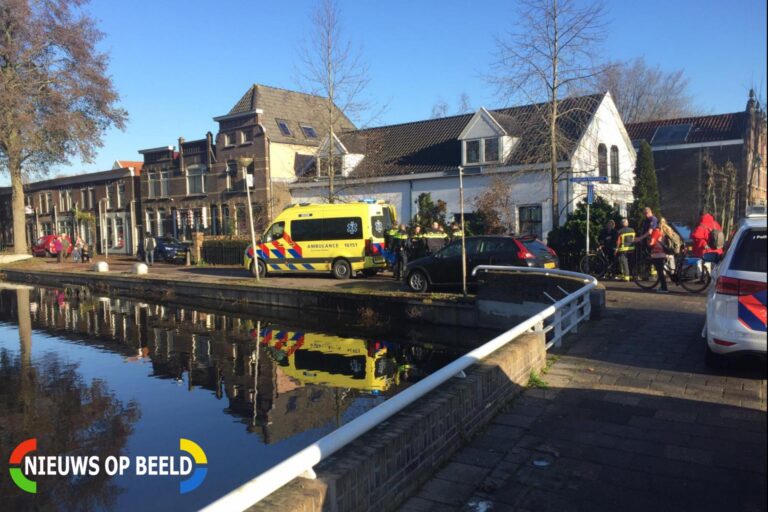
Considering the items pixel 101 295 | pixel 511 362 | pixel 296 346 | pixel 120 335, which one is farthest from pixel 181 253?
pixel 511 362

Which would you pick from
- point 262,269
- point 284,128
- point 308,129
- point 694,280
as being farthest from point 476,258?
point 308,129

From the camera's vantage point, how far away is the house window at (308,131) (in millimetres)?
35812

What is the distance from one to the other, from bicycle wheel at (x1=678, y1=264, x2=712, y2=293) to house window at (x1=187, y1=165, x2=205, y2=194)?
29.4 meters

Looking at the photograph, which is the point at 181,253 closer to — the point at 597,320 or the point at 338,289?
the point at 338,289

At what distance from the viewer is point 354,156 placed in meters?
29.6

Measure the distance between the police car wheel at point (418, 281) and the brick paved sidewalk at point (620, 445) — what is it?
7.27 metres

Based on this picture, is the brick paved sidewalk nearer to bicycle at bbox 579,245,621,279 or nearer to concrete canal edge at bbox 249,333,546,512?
concrete canal edge at bbox 249,333,546,512

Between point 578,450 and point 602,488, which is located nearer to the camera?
point 602,488

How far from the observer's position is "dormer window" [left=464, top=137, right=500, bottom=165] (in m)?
25.4

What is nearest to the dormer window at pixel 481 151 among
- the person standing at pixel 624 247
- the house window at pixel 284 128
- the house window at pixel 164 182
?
the person standing at pixel 624 247

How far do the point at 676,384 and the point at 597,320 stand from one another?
3744 millimetres

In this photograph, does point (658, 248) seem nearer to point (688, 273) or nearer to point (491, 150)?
point (688, 273)

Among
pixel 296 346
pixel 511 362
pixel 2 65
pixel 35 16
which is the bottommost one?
pixel 296 346

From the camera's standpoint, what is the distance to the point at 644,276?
1370 centimetres
